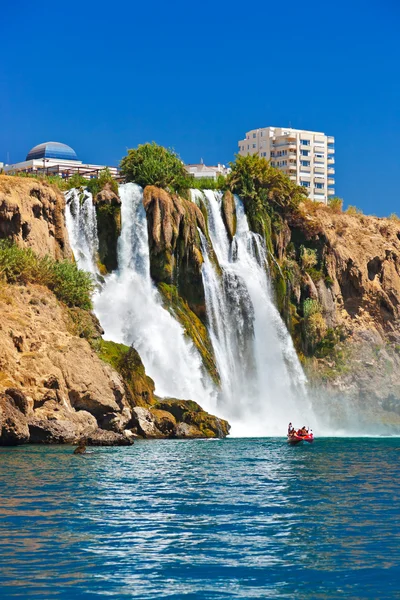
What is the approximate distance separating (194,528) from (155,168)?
48239mm

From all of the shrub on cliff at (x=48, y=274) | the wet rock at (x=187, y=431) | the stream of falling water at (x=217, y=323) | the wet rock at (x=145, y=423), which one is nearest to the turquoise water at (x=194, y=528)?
the wet rock at (x=145, y=423)

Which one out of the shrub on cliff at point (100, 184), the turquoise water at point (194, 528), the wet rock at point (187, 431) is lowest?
the turquoise water at point (194, 528)

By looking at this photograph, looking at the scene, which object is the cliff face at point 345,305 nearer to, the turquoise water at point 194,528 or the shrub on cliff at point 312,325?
the shrub on cliff at point 312,325

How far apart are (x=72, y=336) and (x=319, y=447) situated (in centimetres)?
1289

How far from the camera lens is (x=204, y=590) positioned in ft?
56.9

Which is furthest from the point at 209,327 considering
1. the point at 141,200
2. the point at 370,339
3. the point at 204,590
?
the point at 204,590

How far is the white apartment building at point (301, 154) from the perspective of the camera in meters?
171

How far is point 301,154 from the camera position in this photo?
17225 centimetres

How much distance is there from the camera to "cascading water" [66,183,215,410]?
59.2m

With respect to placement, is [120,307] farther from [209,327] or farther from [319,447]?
[319,447]

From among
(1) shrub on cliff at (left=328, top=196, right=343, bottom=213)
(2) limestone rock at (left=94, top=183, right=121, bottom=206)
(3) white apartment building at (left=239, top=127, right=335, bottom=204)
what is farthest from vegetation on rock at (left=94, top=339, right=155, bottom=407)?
(3) white apartment building at (left=239, top=127, right=335, bottom=204)

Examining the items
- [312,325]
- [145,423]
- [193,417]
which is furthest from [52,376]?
[312,325]

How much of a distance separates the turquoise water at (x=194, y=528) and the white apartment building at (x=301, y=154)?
136 meters

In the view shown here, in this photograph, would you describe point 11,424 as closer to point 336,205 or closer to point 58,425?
point 58,425
